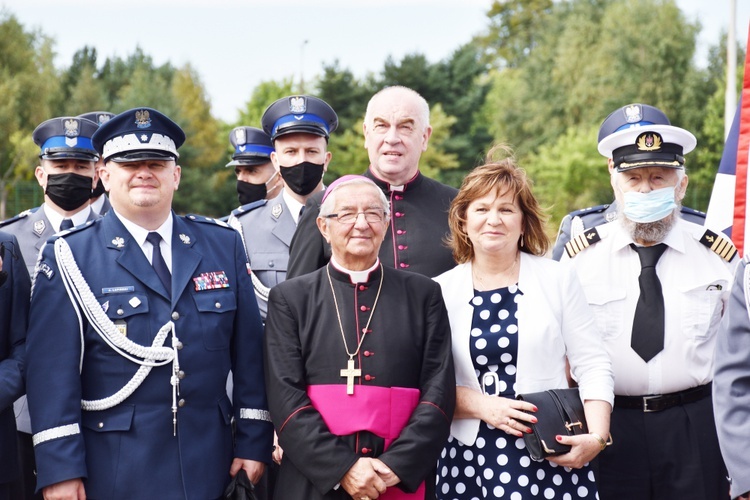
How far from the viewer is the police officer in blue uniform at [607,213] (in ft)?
16.5

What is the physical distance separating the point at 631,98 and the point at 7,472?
35494 millimetres

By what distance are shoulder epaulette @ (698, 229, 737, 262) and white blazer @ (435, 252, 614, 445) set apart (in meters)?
0.95

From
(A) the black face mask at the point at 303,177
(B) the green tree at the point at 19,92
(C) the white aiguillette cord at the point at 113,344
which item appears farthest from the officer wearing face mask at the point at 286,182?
(B) the green tree at the point at 19,92

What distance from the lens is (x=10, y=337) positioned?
3674mm

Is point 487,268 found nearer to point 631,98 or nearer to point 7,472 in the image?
point 7,472

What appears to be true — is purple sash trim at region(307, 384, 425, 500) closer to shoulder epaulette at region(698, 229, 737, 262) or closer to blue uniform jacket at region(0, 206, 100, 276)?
shoulder epaulette at region(698, 229, 737, 262)

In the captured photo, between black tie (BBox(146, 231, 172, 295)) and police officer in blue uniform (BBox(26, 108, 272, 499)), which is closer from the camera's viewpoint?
police officer in blue uniform (BBox(26, 108, 272, 499))

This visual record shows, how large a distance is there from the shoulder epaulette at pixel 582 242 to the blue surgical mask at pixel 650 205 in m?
0.19

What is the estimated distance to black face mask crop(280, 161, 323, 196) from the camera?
5.37 m

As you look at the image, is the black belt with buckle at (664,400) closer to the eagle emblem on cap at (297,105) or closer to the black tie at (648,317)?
the black tie at (648,317)

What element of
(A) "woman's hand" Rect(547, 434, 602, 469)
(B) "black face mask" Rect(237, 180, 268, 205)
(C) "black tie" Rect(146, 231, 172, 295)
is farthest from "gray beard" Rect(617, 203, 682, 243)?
(B) "black face mask" Rect(237, 180, 268, 205)

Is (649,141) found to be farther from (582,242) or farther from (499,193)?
(499,193)

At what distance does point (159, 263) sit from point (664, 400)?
94.6 inches

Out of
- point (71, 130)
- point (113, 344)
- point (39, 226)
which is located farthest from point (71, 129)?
point (113, 344)
